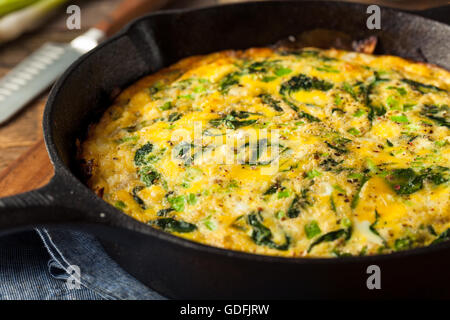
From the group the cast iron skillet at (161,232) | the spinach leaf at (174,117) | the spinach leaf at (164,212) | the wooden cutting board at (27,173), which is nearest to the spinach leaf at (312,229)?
the cast iron skillet at (161,232)

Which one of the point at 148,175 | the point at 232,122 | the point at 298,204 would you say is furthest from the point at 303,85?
the point at 148,175

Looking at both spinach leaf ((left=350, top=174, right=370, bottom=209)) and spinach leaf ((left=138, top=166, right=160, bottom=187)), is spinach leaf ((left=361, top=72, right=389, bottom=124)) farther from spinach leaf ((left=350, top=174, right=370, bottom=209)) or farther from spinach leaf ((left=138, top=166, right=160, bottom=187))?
spinach leaf ((left=138, top=166, right=160, bottom=187))

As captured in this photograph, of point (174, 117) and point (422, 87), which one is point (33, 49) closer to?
point (174, 117)

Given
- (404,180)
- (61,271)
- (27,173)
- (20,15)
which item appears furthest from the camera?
(20,15)

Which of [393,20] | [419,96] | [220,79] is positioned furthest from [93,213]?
[393,20]

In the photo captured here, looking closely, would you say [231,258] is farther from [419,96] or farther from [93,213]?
[419,96]

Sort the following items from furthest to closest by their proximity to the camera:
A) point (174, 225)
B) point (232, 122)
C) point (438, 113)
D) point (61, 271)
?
1. point (438, 113)
2. point (232, 122)
3. point (61, 271)
4. point (174, 225)
